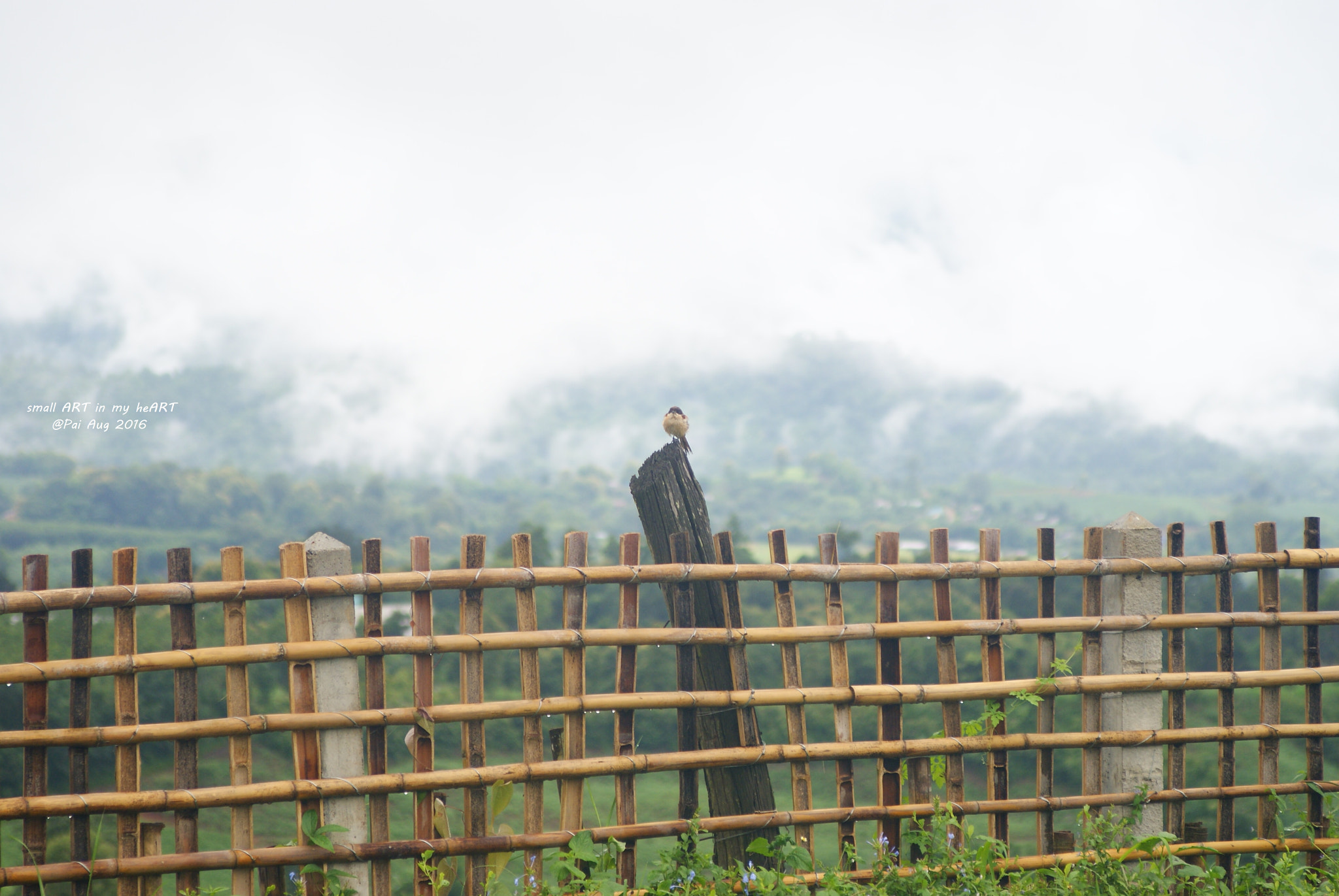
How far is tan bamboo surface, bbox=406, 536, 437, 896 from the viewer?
332cm

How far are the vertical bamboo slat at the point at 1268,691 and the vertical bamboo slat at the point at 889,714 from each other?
186 cm

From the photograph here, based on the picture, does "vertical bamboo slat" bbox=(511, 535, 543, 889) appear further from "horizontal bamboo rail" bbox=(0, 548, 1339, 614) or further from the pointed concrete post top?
the pointed concrete post top

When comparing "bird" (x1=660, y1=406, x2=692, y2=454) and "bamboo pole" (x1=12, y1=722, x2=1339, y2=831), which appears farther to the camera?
"bird" (x1=660, y1=406, x2=692, y2=454)

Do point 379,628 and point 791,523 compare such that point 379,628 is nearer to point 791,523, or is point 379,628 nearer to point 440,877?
point 440,877

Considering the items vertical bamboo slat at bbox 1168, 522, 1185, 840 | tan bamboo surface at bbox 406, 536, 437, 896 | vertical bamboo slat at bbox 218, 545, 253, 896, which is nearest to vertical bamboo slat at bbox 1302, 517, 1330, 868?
vertical bamboo slat at bbox 1168, 522, 1185, 840

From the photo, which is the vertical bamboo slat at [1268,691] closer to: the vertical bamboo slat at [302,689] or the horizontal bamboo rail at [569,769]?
the horizontal bamboo rail at [569,769]

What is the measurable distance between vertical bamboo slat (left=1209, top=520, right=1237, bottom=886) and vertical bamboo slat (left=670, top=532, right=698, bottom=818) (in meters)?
2.48

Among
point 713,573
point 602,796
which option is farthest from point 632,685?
point 602,796

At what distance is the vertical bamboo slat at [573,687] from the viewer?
3.43 metres

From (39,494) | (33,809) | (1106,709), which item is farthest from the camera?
(39,494)

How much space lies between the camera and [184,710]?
10.6 feet

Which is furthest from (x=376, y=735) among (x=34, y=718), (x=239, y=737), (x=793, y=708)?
(x=793, y=708)

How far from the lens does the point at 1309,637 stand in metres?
4.06

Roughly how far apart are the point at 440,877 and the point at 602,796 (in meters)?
0.92
